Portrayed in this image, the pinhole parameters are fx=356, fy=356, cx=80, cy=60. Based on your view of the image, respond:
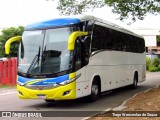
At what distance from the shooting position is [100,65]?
15.0 meters

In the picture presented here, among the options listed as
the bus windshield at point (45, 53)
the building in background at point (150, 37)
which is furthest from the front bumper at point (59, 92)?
the building in background at point (150, 37)

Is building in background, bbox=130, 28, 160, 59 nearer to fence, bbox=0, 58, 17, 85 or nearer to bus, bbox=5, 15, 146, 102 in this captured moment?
fence, bbox=0, 58, 17, 85

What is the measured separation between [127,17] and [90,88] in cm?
669

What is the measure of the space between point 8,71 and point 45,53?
14.7m

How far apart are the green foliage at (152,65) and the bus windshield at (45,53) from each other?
4252cm

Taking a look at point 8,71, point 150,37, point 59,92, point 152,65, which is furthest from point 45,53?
point 150,37

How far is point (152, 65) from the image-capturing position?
57.0 metres

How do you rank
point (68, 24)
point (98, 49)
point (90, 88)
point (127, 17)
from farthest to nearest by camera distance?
point (127, 17)
point (98, 49)
point (90, 88)
point (68, 24)

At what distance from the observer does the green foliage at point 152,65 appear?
177 ft

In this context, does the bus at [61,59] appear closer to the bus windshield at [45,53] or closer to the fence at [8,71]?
the bus windshield at [45,53]

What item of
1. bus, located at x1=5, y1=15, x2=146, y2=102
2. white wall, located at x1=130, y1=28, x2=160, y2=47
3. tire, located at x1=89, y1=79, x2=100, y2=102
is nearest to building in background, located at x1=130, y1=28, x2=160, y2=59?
white wall, located at x1=130, y1=28, x2=160, y2=47

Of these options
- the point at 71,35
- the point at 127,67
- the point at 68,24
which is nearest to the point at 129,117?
the point at 71,35

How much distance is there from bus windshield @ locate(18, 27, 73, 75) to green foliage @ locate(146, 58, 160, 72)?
140ft

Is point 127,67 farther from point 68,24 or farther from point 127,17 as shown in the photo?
point 68,24
